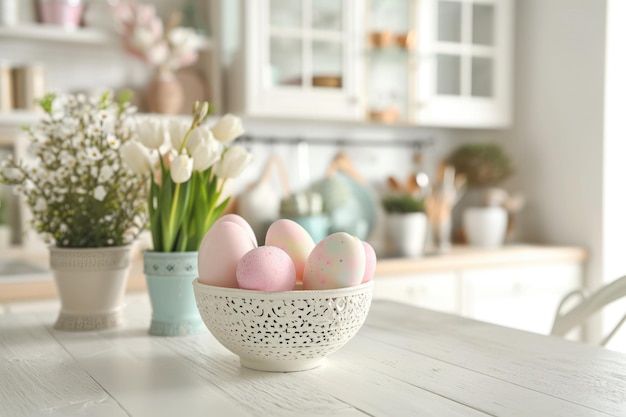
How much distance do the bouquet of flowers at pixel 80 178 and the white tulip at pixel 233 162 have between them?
0.14m

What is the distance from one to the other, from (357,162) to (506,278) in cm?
87

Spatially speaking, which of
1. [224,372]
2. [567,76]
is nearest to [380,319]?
[224,372]

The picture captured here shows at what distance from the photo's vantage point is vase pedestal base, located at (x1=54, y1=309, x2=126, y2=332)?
1305 millimetres

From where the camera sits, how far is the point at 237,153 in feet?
4.06

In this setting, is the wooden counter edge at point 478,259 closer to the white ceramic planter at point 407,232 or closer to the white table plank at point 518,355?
the white ceramic planter at point 407,232

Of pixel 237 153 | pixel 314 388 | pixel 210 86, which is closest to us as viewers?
pixel 314 388

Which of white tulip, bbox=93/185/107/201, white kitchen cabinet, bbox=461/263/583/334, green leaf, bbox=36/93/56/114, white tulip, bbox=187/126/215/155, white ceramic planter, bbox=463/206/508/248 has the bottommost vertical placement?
white kitchen cabinet, bbox=461/263/583/334

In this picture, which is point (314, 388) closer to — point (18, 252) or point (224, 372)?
point (224, 372)

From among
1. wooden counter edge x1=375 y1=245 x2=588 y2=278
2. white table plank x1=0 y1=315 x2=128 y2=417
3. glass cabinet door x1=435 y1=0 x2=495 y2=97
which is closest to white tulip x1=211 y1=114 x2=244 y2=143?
white table plank x1=0 y1=315 x2=128 y2=417

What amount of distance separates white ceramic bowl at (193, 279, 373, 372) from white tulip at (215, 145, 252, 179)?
30 centimetres

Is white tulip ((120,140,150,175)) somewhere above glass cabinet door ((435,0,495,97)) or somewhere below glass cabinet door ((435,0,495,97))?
below

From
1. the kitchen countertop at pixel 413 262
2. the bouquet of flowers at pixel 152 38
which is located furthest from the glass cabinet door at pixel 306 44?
the kitchen countertop at pixel 413 262

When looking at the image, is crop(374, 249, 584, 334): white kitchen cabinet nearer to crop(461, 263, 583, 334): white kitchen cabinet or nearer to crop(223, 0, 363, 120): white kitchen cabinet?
crop(461, 263, 583, 334): white kitchen cabinet

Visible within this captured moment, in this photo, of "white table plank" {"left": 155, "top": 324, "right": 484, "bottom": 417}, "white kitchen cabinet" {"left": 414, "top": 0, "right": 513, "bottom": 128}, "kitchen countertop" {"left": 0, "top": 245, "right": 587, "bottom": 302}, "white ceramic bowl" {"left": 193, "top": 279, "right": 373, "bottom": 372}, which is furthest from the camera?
A: "white kitchen cabinet" {"left": 414, "top": 0, "right": 513, "bottom": 128}
